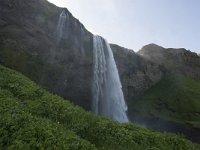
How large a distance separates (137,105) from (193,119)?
10867 millimetres

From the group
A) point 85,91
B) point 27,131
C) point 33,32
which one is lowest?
point 27,131

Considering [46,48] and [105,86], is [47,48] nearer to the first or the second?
[46,48]

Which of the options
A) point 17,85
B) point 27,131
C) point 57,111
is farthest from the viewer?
point 17,85

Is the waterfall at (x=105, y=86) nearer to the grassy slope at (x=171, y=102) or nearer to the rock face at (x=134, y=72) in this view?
the rock face at (x=134, y=72)

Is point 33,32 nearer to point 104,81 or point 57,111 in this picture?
point 104,81

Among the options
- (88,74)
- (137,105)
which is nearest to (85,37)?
(88,74)

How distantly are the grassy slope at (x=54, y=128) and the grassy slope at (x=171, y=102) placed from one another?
39.3 meters

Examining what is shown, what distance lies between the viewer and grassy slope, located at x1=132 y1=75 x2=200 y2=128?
202 feet

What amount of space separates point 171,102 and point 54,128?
51.3 m

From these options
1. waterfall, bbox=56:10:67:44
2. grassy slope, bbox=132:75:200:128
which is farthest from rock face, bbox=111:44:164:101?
waterfall, bbox=56:10:67:44

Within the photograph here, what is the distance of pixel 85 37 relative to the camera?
4862cm

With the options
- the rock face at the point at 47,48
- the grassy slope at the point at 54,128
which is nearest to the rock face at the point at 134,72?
the rock face at the point at 47,48

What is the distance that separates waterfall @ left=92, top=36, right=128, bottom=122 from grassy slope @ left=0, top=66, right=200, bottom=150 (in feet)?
85.3

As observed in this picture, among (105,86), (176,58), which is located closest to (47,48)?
(105,86)
